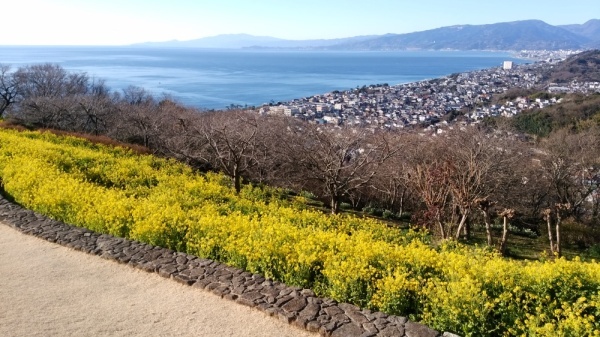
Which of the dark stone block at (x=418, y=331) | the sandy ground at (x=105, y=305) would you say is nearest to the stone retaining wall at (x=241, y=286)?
the dark stone block at (x=418, y=331)

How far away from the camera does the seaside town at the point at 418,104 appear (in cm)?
4016

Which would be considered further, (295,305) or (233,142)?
(233,142)

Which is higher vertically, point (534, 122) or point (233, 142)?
point (233, 142)

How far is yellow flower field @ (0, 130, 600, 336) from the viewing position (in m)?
5.96

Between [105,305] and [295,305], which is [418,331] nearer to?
[295,305]

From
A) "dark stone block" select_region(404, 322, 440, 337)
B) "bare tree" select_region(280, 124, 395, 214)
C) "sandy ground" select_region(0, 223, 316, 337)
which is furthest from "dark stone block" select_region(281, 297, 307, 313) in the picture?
"bare tree" select_region(280, 124, 395, 214)

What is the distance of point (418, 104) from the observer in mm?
59031

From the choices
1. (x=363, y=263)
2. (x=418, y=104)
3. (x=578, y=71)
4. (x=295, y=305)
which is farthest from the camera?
(x=578, y=71)

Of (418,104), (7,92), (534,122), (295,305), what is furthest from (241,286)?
(418,104)

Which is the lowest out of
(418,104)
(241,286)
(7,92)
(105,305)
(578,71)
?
(418,104)

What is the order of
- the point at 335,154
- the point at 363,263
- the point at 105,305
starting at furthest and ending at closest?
the point at 335,154, the point at 363,263, the point at 105,305

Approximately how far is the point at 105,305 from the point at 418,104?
56.0 metres

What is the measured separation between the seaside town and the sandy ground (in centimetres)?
2350

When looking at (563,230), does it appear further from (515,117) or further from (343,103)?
(343,103)
